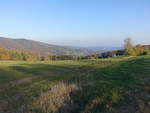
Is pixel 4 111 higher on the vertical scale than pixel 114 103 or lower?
lower

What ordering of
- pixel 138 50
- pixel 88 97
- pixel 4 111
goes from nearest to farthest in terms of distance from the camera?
1. pixel 88 97
2. pixel 4 111
3. pixel 138 50

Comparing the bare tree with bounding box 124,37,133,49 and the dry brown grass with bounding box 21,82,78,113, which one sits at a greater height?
the bare tree with bounding box 124,37,133,49

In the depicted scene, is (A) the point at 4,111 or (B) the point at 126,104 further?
(A) the point at 4,111

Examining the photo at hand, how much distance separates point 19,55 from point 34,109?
100495 millimetres

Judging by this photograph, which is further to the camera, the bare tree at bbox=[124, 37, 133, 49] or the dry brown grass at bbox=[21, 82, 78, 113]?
the bare tree at bbox=[124, 37, 133, 49]

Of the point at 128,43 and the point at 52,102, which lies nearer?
the point at 52,102

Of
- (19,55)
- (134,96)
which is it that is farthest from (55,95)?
(19,55)

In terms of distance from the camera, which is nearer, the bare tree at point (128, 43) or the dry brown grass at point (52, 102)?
the dry brown grass at point (52, 102)

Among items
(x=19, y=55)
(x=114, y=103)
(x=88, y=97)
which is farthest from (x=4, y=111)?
(x=19, y=55)

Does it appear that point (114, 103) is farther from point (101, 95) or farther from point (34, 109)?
point (34, 109)

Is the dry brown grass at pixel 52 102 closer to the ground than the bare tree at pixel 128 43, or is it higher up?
closer to the ground

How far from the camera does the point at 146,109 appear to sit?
5.05 metres

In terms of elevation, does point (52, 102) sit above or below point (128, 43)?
below

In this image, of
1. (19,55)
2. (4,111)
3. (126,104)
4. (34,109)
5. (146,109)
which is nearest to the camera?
(146,109)
